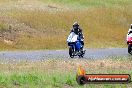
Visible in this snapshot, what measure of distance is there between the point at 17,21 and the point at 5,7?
5.95 m

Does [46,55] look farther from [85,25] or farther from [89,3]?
[89,3]

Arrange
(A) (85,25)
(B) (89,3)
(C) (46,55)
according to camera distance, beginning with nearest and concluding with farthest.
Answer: (C) (46,55) < (A) (85,25) < (B) (89,3)

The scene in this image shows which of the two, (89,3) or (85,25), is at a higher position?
(89,3)

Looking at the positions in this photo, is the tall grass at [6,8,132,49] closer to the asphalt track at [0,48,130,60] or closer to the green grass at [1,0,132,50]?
the green grass at [1,0,132,50]

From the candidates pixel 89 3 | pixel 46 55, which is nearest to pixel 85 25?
pixel 89 3

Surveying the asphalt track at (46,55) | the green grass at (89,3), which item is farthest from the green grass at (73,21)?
the asphalt track at (46,55)

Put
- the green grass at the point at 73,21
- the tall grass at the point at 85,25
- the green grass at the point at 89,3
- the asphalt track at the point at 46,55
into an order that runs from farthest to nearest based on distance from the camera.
→ the green grass at the point at 89,3 < the tall grass at the point at 85,25 < the green grass at the point at 73,21 < the asphalt track at the point at 46,55

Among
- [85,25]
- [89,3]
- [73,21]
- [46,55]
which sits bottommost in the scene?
[46,55]

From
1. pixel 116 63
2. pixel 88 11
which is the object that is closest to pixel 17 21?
pixel 88 11

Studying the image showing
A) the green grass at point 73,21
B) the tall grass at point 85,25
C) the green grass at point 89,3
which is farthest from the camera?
the green grass at point 89,3

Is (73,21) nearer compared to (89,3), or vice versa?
(73,21)

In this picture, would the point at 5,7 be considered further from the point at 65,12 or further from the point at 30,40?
the point at 30,40

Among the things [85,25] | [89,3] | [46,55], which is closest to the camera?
[46,55]

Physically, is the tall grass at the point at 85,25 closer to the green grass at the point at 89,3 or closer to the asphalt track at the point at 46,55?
the green grass at the point at 89,3
